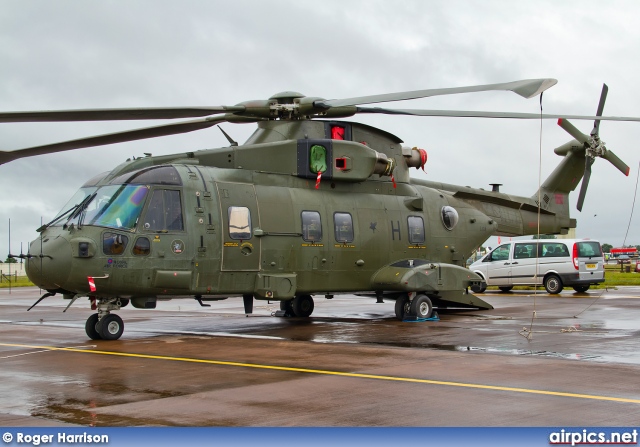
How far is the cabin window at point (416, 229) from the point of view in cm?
1781

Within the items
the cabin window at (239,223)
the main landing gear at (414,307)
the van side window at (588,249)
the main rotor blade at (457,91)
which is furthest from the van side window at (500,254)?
the cabin window at (239,223)

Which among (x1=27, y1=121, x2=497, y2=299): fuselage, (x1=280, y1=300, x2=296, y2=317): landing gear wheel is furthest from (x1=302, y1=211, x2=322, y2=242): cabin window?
(x1=280, y1=300, x2=296, y2=317): landing gear wheel

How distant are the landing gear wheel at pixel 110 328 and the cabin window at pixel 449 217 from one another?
28.6 ft

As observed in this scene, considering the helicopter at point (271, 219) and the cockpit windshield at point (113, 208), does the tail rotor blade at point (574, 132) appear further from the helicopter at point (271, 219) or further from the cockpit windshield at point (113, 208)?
the cockpit windshield at point (113, 208)

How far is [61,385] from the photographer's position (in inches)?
335

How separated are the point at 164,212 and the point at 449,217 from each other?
7.95 meters

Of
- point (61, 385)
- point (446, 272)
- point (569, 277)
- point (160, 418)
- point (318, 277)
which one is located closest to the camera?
point (160, 418)

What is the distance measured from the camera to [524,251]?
27.3 m

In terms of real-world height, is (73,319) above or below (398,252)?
below

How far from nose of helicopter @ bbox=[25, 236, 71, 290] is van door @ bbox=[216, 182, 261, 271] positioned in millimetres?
3020

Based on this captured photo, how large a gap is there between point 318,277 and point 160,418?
9.37 metres

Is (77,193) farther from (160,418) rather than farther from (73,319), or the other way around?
(160,418)

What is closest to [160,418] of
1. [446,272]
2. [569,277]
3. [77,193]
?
[77,193]

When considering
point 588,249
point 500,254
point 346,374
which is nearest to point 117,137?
point 346,374
